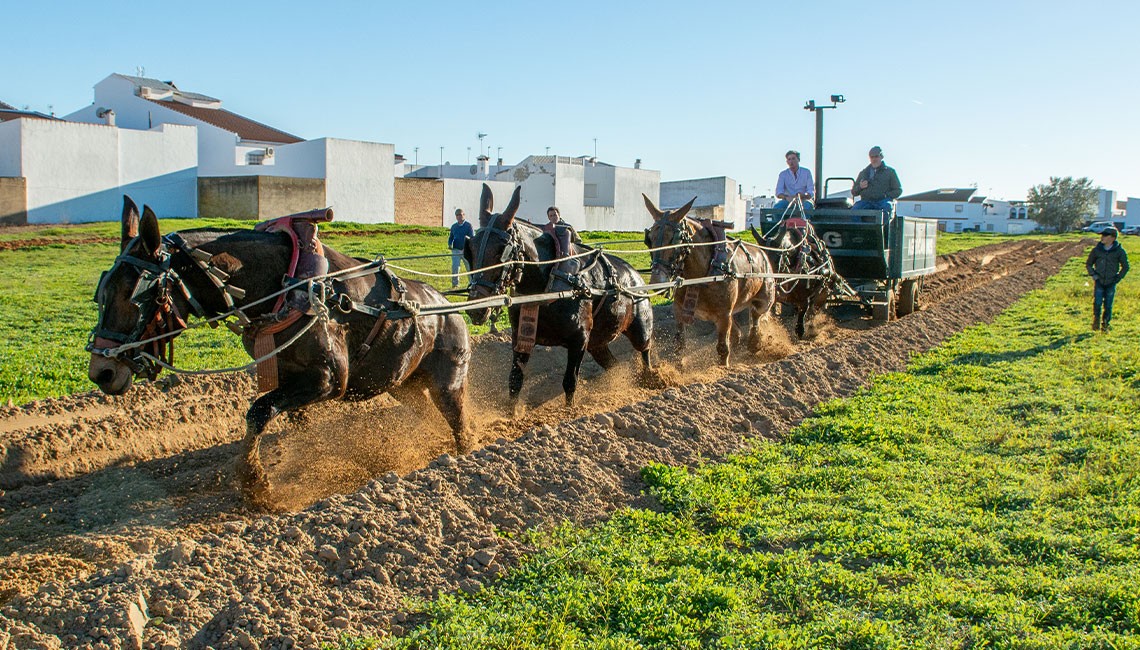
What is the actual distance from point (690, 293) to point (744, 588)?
613 centimetres

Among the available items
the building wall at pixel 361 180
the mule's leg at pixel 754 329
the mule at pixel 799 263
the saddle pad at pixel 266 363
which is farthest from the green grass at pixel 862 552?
the building wall at pixel 361 180

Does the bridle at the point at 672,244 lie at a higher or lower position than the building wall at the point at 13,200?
lower

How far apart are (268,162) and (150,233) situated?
4021 cm

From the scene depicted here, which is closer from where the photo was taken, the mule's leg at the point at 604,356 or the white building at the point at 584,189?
the mule's leg at the point at 604,356

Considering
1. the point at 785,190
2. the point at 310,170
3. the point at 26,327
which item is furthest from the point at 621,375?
the point at 310,170

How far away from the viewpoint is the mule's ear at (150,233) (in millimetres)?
5013

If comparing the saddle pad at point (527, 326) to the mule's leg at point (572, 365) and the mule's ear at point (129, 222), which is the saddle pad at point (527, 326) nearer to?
the mule's leg at point (572, 365)

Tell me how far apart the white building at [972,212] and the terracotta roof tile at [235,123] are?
70.8 m

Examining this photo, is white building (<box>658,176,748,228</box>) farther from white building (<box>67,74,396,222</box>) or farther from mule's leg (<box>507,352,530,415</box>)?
mule's leg (<box>507,352,530,415</box>)

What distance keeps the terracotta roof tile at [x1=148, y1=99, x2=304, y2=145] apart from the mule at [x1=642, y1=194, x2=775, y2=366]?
39657 mm

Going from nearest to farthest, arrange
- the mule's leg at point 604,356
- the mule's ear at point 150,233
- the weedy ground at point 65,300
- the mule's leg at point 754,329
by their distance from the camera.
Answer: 1. the mule's ear at point 150,233
2. the mule's leg at point 604,356
3. the weedy ground at point 65,300
4. the mule's leg at point 754,329

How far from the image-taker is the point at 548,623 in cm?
425

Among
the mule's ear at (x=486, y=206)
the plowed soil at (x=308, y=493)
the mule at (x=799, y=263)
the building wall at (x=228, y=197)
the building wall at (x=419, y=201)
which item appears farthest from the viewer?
the building wall at (x=419, y=201)

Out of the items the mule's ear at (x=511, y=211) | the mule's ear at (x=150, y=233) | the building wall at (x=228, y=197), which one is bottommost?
the mule's ear at (x=150, y=233)
